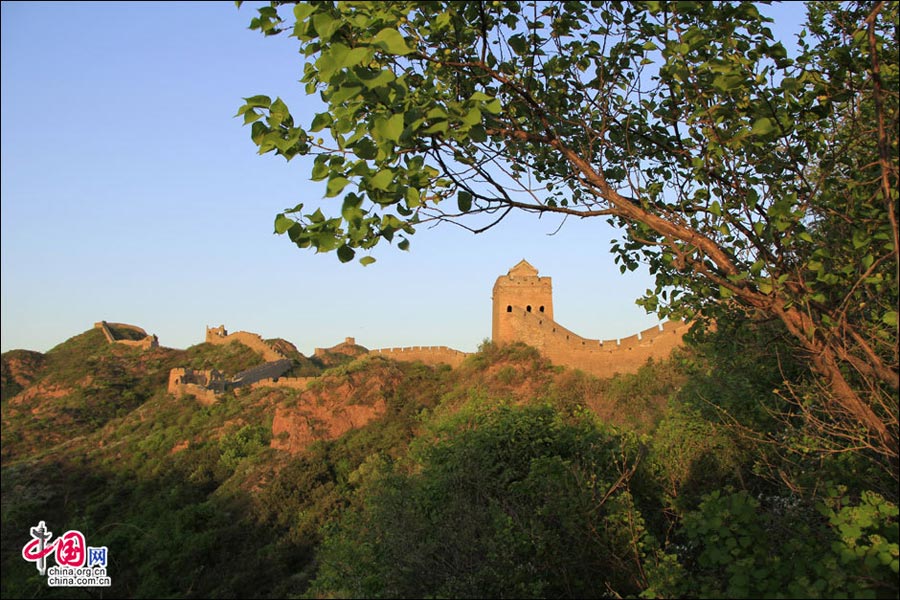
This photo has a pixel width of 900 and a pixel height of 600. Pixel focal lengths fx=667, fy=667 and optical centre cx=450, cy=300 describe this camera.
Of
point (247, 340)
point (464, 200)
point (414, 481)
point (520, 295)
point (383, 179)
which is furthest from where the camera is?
point (247, 340)

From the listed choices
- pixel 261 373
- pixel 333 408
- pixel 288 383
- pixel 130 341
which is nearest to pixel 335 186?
pixel 333 408

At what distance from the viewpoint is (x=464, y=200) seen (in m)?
4.75

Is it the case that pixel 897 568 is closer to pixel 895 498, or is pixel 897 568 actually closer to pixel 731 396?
pixel 895 498

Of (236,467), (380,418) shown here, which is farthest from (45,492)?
(380,418)

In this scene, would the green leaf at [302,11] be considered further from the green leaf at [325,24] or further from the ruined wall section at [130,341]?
the ruined wall section at [130,341]

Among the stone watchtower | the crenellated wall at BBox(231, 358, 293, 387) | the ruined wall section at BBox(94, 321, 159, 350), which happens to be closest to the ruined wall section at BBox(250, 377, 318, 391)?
the crenellated wall at BBox(231, 358, 293, 387)

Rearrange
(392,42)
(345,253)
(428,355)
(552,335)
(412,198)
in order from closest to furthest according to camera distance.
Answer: (392,42) → (412,198) → (345,253) → (552,335) → (428,355)

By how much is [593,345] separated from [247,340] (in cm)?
3278

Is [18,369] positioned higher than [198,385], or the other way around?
[18,369]

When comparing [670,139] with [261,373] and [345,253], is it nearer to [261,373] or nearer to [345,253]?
[345,253]

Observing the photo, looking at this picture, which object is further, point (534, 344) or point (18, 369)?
point (18, 369)

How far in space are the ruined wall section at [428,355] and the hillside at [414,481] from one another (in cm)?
115

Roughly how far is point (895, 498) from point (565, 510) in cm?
338

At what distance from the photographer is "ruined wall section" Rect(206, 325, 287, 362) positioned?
48581 mm
